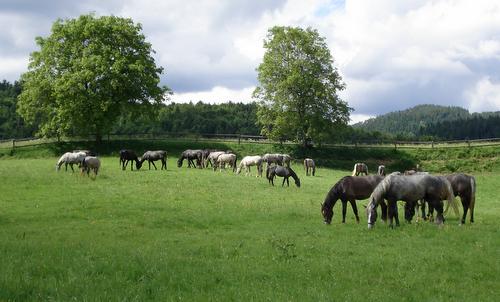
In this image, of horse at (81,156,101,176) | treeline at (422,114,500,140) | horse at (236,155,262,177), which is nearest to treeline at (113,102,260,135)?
treeline at (422,114,500,140)

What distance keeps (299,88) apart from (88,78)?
24.8m

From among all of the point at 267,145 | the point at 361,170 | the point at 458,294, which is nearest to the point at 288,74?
the point at 267,145

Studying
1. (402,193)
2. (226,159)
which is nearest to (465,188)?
(402,193)

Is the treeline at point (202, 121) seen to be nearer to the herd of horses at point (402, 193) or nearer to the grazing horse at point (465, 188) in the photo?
the herd of horses at point (402, 193)

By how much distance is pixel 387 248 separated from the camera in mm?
13648

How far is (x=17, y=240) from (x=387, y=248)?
10561 millimetres

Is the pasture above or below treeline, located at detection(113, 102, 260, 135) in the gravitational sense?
below

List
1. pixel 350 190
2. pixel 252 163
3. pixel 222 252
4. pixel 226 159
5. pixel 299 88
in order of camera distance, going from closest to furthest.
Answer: pixel 222 252 → pixel 350 190 → pixel 252 163 → pixel 226 159 → pixel 299 88

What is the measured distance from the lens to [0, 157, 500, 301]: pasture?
30.6ft

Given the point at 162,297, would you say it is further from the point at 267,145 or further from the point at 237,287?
the point at 267,145

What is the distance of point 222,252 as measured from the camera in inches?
508

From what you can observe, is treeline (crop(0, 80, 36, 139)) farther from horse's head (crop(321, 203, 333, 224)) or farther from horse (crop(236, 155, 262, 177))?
horse's head (crop(321, 203, 333, 224))

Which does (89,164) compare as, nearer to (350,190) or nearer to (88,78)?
(350,190)

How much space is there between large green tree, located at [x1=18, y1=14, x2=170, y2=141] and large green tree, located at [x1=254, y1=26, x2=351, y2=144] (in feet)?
45.6
